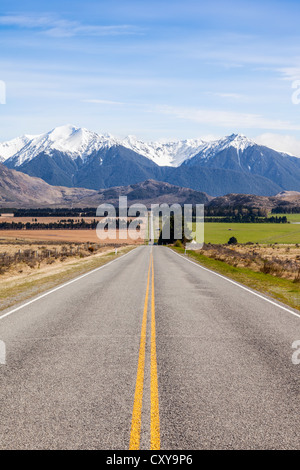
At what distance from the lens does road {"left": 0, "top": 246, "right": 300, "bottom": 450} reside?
16.2 feet

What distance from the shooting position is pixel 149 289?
1819 centimetres

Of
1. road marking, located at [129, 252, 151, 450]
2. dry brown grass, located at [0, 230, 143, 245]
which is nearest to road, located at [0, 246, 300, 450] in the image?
road marking, located at [129, 252, 151, 450]

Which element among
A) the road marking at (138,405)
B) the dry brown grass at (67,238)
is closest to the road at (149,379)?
the road marking at (138,405)

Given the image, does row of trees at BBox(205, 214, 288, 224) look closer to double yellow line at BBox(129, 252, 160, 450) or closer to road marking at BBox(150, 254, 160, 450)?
double yellow line at BBox(129, 252, 160, 450)

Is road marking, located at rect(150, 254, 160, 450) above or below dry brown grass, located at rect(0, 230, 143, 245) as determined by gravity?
above

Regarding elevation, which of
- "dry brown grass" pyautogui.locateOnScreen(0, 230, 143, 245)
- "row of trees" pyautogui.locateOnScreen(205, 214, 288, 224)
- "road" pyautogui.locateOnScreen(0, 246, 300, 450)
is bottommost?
"dry brown grass" pyautogui.locateOnScreen(0, 230, 143, 245)

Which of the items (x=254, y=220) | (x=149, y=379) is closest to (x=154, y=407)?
(x=149, y=379)

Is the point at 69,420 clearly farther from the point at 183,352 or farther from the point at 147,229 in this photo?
the point at 147,229

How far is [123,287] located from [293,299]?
748cm

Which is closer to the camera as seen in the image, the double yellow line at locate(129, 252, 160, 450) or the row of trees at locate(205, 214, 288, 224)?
the double yellow line at locate(129, 252, 160, 450)

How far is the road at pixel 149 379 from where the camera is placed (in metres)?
4.93

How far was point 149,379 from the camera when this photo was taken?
6711mm

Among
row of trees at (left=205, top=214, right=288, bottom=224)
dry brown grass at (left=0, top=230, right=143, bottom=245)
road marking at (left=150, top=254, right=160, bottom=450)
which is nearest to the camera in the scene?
road marking at (left=150, top=254, right=160, bottom=450)
